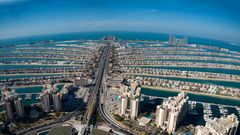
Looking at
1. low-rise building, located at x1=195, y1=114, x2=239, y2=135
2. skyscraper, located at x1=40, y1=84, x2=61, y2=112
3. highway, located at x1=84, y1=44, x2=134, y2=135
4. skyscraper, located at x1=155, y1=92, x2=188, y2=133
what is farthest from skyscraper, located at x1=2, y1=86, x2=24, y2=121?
low-rise building, located at x1=195, y1=114, x2=239, y2=135

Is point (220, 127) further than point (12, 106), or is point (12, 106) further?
point (12, 106)

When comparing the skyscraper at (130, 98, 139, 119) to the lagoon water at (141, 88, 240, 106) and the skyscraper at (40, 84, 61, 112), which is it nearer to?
the skyscraper at (40, 84, 61, 112)

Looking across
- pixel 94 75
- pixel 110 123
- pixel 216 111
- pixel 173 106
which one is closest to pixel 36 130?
pixel 110 123

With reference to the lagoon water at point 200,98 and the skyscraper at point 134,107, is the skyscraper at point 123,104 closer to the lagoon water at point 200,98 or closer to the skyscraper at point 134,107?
the skyscraper at point 134,107

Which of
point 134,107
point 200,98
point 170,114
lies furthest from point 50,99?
point 200,98

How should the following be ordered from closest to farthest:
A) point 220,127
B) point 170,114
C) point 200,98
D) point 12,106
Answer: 1. point 220,127
2. point 170,114
3. point 12,106
4. point 200,98

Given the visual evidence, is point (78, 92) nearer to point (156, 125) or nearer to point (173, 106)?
point (156, 125)

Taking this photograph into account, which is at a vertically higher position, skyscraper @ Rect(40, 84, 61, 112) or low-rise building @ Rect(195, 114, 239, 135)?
skyscraper @ Rect(40, 84, 61, 112)

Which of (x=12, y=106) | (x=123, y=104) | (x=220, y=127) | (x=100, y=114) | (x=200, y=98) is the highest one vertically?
(x=12, y=106)

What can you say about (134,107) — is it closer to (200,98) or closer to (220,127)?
(220,127)

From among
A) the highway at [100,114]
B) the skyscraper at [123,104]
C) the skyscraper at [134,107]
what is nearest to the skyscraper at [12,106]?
the highway at [100,114]

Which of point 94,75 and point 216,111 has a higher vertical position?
point 94,75
